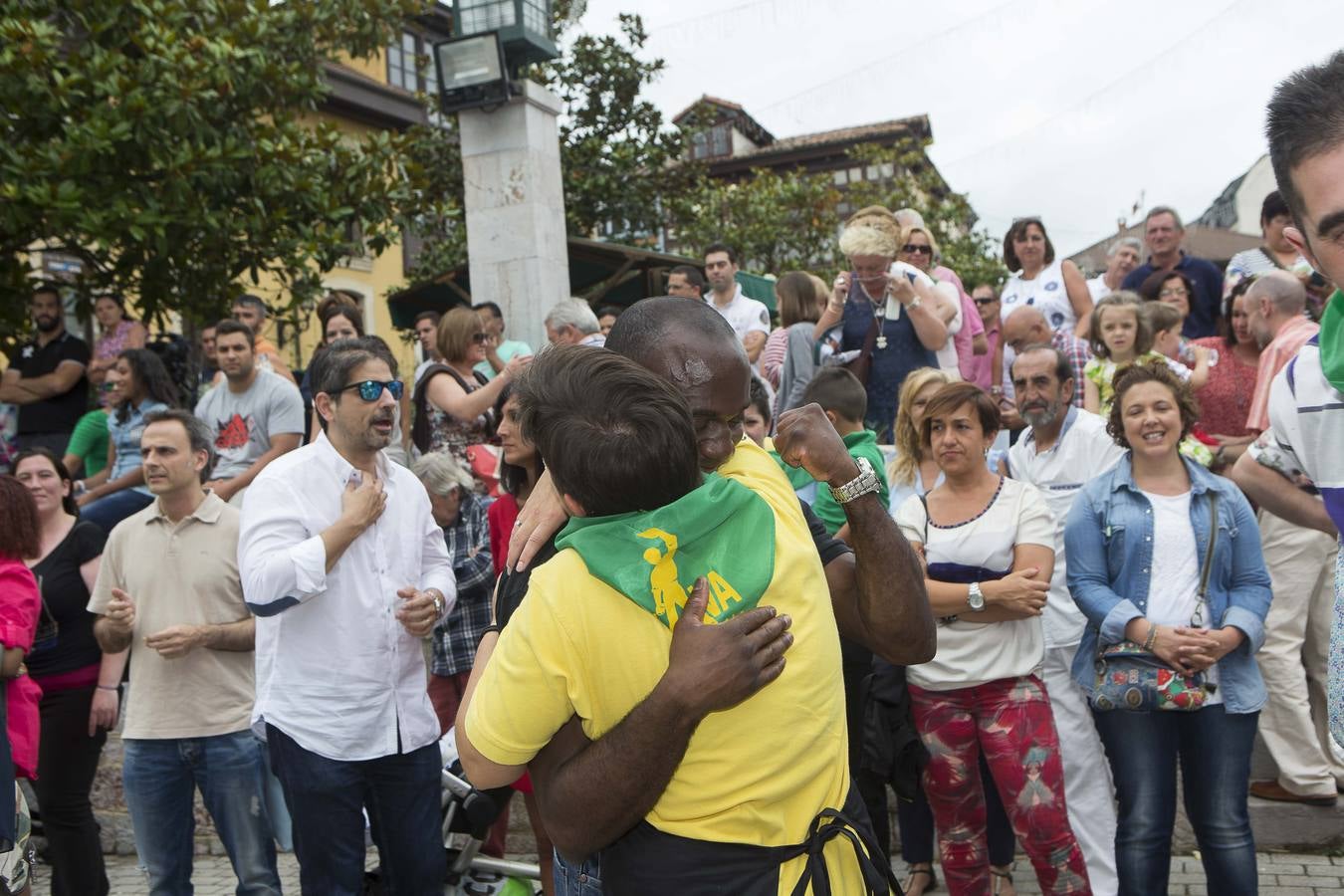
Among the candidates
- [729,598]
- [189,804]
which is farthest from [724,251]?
[729,598]

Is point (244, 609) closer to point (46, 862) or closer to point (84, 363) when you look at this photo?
point (46, 862)

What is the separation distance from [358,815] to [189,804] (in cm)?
103

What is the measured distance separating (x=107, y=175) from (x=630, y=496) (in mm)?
8908

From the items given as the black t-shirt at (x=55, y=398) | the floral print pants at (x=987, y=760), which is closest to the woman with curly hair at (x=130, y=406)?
the black t-shirt at (x=55, y=398)

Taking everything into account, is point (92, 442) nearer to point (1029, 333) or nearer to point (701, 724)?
point (1029, 333)

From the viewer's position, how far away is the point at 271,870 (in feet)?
15.0

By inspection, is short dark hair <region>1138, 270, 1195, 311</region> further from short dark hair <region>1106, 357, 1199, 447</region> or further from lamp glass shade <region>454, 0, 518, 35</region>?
lamp glass shade <region>454, 0, 518, 35</region>

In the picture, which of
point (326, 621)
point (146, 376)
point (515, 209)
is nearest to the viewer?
point (326, 621)

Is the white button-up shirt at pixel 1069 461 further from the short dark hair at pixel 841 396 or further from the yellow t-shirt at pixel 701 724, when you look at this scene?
the yellow t-shirt at pixel 701 724

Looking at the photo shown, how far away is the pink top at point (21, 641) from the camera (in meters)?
4.45

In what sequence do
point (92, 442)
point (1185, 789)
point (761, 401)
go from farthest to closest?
1. point (92, 442)
2. point (761, 401)
3. point (1185, 789)

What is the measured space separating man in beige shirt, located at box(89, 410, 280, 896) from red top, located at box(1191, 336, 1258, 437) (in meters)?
5.17

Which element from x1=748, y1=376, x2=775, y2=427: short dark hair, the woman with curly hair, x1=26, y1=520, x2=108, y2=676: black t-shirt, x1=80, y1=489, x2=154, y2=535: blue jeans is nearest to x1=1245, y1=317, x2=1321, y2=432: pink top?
x1=748, y1=376, x2=775, y2=427: short dark hair

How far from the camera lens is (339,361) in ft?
13.7
